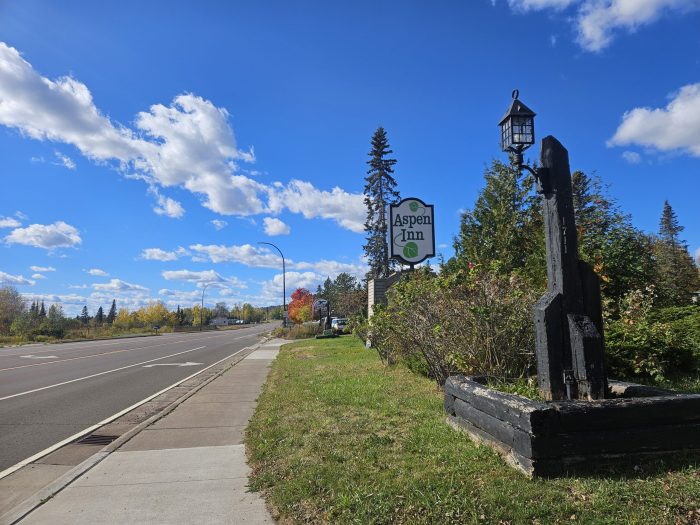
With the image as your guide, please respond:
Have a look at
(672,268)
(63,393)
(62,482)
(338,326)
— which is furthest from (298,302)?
(62,482)

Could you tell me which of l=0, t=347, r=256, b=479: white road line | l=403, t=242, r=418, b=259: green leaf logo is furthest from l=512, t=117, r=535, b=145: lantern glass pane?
l=403, t=242, r=418, b=259: green leaf logo

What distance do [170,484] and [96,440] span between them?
2.91 metres

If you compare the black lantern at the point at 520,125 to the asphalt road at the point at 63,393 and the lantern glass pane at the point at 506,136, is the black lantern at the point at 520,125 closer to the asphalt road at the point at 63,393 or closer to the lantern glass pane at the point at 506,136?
the lantern glass pane at the point at 506,136

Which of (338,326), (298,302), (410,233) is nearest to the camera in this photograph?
(410,233)

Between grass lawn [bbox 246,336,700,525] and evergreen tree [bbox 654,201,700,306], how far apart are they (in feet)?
29.0

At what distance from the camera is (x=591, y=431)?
3943 millimetres

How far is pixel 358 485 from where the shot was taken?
3998mm

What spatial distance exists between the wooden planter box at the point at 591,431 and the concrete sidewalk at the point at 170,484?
213 centimetres

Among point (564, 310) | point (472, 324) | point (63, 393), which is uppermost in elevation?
point (564, 310)

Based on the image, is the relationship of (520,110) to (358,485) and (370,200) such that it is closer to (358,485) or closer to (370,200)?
(358,485)

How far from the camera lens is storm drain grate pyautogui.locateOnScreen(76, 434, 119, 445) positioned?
663 centimetres

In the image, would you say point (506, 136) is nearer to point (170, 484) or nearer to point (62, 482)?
point (170, 484)

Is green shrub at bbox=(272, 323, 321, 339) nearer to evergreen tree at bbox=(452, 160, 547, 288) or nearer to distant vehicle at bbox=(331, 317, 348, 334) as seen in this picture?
distant vehicle at bbox=(331, 317, 348, 334)

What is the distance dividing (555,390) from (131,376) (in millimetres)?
13148
